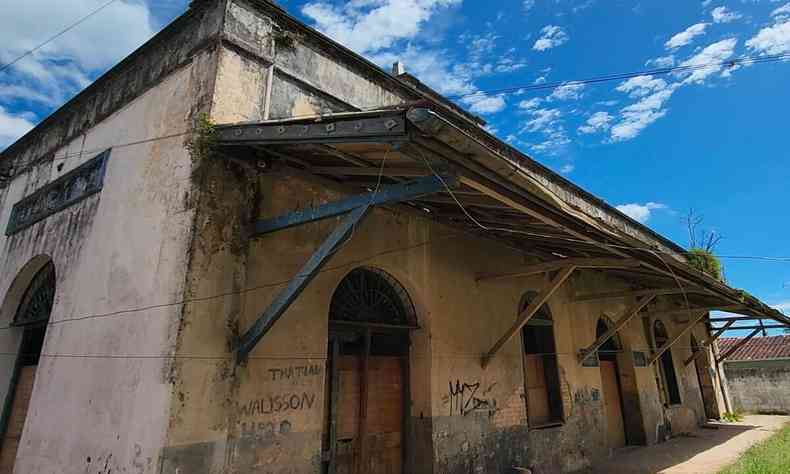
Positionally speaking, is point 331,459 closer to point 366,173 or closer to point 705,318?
point 366,173

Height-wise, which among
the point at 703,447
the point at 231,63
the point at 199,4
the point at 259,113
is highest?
the point at 199,4

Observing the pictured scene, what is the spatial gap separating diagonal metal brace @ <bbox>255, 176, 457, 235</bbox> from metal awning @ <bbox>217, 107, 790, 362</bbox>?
7cm

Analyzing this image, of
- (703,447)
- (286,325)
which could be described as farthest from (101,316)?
(703,447)

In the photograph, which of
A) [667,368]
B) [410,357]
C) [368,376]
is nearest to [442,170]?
[368,376]

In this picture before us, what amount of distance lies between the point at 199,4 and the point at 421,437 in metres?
5.65

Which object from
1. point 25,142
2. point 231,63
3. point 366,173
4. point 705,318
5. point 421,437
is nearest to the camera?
point 366,173

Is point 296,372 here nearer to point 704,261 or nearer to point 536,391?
point 536,391

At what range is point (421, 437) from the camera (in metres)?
5.85

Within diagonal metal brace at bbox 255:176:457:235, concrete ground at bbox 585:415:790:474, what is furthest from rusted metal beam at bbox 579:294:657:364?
diagonal metal brace at bbox 255:176:457:235

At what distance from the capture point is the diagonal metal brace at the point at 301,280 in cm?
396

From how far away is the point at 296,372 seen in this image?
465cm

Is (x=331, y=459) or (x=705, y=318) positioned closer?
(x=331, y=459)

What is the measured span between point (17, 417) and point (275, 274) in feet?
15.7

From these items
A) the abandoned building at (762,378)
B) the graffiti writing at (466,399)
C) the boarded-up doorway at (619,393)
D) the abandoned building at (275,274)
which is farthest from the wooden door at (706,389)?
the graffiti writing at (466,399)
